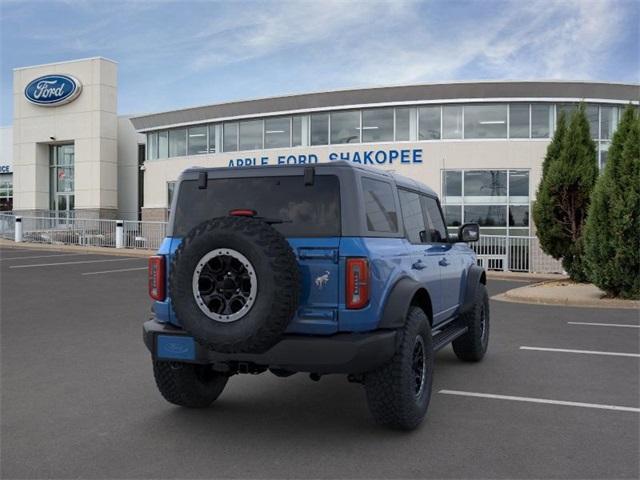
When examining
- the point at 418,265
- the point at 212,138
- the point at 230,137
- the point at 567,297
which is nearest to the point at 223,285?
the point at 418,265

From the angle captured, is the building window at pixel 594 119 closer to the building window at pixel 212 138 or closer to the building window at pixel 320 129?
the building window at pixel 320 129

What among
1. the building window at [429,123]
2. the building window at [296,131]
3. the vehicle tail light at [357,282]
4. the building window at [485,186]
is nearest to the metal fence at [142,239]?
the building window at [485,186]

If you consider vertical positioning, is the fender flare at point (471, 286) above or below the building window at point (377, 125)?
below

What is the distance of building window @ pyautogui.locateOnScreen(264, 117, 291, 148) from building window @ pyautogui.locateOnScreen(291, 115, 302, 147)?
0.57ft

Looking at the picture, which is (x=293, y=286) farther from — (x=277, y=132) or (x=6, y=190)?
(x=6, y=190)

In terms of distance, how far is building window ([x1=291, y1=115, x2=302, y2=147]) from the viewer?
2766 cm

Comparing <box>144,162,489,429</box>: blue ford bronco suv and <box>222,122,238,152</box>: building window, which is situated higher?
<box>222,122,238,152</box>: building window

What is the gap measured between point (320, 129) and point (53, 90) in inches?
658

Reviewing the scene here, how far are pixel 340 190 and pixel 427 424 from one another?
6.06 ft

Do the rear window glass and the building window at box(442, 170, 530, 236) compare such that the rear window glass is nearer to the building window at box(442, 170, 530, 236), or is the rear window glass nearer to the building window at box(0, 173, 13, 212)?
the building window at box(442, 170, 530, 236)

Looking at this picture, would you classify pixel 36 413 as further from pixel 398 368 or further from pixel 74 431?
pixel 398 368

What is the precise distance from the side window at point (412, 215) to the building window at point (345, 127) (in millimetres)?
20719

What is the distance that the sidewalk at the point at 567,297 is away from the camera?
12258 millimetres

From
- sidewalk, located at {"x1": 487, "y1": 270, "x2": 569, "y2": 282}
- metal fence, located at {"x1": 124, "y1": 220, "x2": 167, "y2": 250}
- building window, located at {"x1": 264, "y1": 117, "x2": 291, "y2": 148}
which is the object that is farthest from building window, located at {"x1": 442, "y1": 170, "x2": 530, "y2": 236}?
metal fence, located at {"x1": 124, "y1": 220, "x2": 167, "y2": 250}
